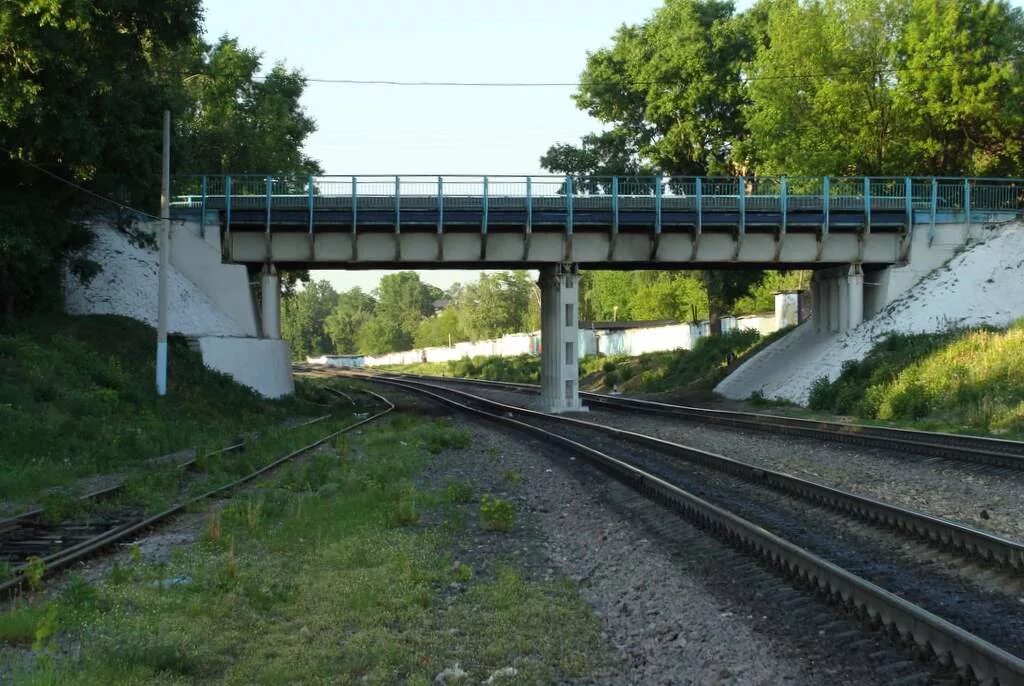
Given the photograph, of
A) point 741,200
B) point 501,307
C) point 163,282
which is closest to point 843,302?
point 741,200

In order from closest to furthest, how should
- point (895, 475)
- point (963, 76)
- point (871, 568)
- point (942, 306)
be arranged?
point (871, 568) < point (895, 475) < point (942, 306) < point (963, 76)

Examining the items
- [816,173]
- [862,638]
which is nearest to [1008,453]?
[862,638]

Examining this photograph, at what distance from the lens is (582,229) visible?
125ft

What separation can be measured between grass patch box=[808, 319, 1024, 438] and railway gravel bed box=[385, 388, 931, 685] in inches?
520

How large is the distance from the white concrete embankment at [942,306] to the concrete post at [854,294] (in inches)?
16.8

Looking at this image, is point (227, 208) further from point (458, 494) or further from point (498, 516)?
Answer: point (498, 516)

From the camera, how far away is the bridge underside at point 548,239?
36.9 metres

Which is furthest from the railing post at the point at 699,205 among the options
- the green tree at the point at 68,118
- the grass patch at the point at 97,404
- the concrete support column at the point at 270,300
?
the green tree at the point at 68,118

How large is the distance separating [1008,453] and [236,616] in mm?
14875

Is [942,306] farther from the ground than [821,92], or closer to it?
closer to it

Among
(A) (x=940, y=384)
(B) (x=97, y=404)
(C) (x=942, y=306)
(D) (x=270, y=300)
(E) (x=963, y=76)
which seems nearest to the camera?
(B) (x=97, y=404)

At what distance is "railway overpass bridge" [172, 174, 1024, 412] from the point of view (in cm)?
3669

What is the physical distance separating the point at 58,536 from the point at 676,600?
7299 mm

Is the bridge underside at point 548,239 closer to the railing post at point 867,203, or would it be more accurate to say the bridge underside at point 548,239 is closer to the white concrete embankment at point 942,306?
the railing post at point 867,203
